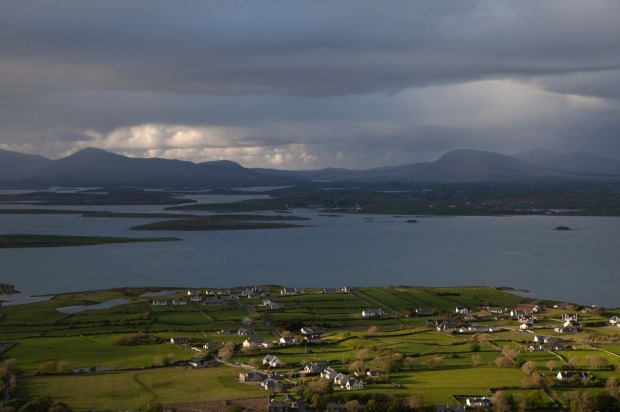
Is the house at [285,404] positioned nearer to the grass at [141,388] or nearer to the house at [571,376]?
the grass at [141,388]

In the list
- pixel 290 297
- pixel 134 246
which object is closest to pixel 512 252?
pixel 290 297

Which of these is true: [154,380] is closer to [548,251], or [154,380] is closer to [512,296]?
[512,296]

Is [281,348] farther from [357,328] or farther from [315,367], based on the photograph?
[357,328]

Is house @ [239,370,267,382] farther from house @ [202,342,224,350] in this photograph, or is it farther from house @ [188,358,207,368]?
house @ [202,342,224,350]

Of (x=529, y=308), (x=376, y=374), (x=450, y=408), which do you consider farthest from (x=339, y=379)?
(x=529, y=308)

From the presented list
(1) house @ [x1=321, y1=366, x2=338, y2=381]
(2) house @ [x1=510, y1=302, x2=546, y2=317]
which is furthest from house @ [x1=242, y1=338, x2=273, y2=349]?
(2) house @ [x1=510, y1=302, x2=546, y2=317]
